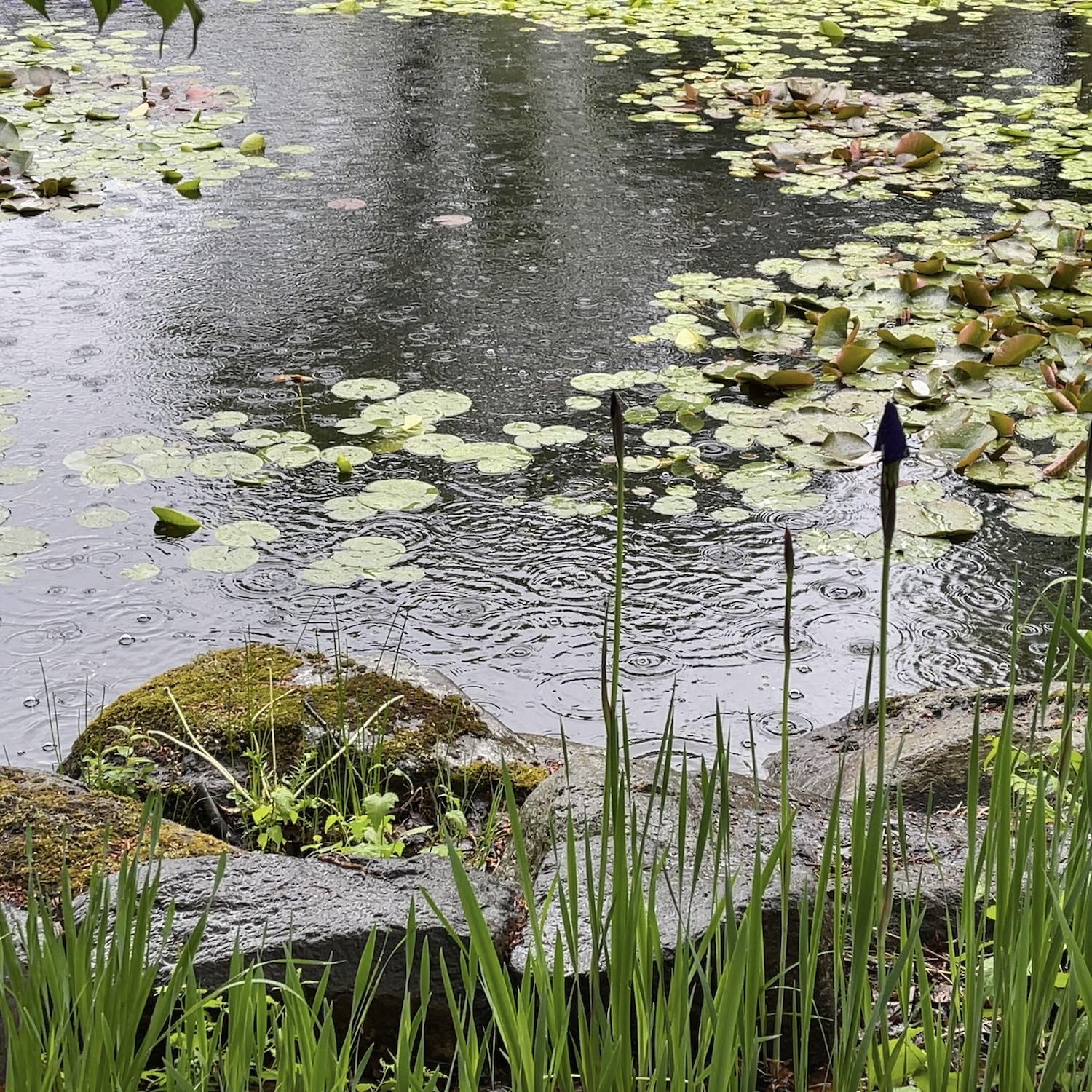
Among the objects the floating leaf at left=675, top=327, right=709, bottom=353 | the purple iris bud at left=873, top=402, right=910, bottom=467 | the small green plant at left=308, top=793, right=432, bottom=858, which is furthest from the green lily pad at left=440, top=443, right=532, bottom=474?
the purple iris bud at left=873, top=402, right=910, bottom=467

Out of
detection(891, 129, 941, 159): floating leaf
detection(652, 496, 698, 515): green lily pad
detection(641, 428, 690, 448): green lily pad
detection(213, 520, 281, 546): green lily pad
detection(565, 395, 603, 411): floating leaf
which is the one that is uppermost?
detection(891, 129, 941, 159): floating leaf

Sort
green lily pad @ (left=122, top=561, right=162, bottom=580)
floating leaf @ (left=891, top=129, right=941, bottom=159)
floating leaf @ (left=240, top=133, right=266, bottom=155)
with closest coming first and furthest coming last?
1. green lily pad @ (left=122, top=561, right=162, bottom=580)
2. floating leaf @ (left=891, top=129, right=941, bottom=159)
3. floating leaf @ (left=240, top=133, right=266, bottom=155)

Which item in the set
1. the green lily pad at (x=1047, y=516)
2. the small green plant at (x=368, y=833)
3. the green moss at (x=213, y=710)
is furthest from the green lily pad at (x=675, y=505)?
the small green plant at (x=368, y=833)

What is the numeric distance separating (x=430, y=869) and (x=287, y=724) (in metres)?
0.52

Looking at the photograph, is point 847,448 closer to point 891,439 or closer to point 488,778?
point 488,778

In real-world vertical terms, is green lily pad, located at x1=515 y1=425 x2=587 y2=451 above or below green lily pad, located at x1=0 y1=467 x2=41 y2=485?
above

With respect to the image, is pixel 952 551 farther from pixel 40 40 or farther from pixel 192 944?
pixel 40 40

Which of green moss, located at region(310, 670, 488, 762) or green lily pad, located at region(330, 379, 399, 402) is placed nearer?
green moss, located at region(310, 670, 488, 762)

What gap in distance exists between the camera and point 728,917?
3.37 ft

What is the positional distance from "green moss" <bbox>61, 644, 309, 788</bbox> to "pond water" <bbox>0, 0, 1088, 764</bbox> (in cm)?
19

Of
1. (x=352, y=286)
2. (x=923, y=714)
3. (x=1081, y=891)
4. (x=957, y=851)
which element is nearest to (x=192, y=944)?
(x=1081, y=891)

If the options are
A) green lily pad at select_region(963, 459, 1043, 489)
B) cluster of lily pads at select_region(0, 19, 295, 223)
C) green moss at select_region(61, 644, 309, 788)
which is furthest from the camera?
cluster of lily pads at select_region(0, 19, 295, 223)

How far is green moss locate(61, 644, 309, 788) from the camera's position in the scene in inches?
80.6

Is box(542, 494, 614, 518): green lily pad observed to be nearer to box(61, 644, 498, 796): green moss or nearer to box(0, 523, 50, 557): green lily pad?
box(61, 644, 498, 796): green moss
